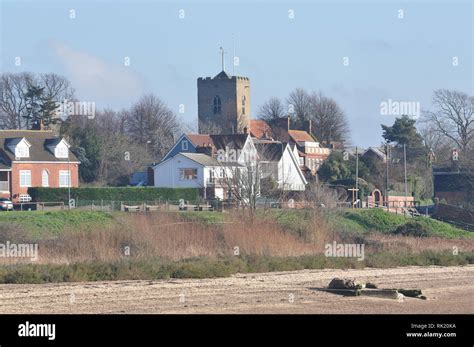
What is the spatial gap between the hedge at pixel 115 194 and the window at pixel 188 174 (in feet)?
29.6

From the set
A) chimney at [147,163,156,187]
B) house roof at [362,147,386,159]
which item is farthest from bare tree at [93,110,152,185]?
house roof at [362,147,386,159]

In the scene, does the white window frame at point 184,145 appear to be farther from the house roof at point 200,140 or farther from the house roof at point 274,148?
the house roof at point 274,148

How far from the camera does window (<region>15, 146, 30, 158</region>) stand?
82000mm

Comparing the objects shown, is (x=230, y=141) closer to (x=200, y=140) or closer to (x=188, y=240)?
(x=200, y=140)

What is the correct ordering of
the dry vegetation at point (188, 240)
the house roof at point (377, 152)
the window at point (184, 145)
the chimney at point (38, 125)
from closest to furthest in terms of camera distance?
the dry vegetation at point (188, 240)
the chimney at point (38, 125)
the window at point (184, 145)
the house roof at point (377, 152)

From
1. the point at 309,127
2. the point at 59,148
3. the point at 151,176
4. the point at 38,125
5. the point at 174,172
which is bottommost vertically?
the point at 151,176

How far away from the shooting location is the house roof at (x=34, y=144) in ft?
269

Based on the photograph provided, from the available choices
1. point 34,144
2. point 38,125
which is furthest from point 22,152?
point 38,125

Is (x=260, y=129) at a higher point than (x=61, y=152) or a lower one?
higher

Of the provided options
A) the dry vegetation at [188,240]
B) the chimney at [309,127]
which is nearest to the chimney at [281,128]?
the chimney at [309,127]

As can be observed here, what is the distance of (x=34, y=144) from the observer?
8462cm

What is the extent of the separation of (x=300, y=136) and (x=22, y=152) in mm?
42581

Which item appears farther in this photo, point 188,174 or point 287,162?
point 287,162
